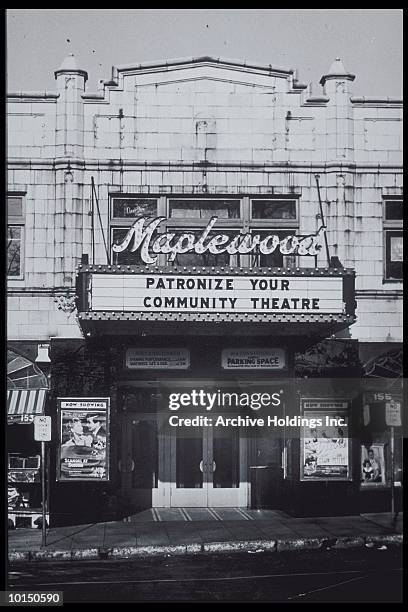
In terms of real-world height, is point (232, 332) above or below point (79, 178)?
below

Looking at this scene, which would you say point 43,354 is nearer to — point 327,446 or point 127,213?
point 127,213

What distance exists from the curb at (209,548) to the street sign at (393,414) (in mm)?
1995

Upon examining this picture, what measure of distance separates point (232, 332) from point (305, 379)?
1678mm

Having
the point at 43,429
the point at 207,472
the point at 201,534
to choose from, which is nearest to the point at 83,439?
the point at 43,429

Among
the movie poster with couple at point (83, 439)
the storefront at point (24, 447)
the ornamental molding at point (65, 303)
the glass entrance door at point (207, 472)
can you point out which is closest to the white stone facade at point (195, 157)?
the ornamental molding at point (65, 303)

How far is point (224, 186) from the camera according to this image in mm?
20547

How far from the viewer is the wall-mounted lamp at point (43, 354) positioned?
65.7 ft

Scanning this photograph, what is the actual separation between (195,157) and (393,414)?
633cm

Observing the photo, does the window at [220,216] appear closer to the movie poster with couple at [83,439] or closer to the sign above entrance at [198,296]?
the sign above entrance at [198,296]

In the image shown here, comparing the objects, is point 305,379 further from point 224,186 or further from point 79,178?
point 79,178

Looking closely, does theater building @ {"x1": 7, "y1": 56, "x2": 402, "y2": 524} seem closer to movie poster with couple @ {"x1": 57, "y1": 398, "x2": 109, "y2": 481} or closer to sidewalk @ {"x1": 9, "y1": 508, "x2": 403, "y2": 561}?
movie poster with couple @ {"x1": 57, "y1": 398, "x2": 109, "y2": 481}

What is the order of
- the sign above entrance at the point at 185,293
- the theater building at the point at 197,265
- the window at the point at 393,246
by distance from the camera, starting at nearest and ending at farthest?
the sign above entrance at the point at 185,293 → the theater building at the point at 197,265 → the window at the point at 393,246

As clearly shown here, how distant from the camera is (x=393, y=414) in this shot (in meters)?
18.7
